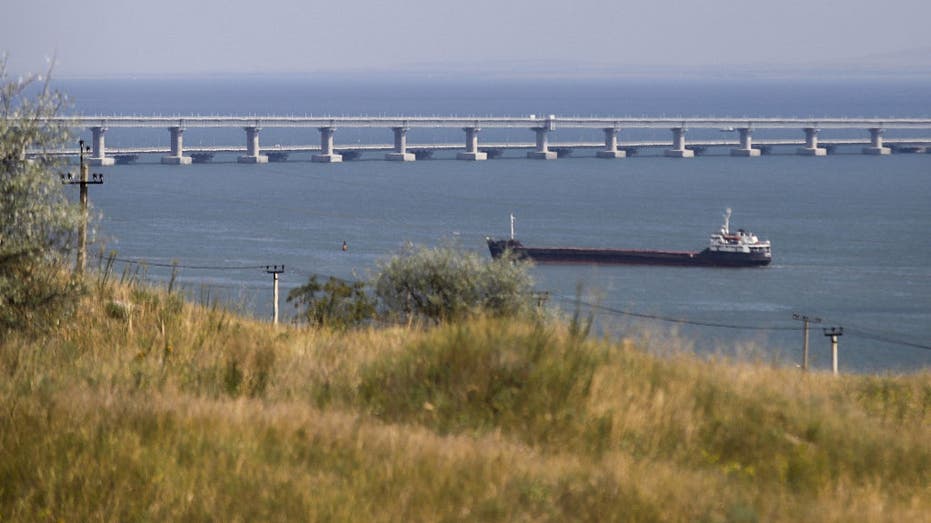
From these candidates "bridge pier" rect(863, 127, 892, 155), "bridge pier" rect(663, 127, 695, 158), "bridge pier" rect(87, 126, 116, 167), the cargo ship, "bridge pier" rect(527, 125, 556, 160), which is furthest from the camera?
"bridge pier" rect(863, 127, 892, 155)

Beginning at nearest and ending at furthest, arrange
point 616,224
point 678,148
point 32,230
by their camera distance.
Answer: point 32,230 < point 616,224 < point 678,148

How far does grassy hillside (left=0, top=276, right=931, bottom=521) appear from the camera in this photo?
262 inches

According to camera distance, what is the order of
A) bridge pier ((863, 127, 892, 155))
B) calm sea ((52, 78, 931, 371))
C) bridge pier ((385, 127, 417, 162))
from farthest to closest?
1. bridge pier ((863, 127, 892, 155))
2. bridge pier ((385, 127, 417, 162))
3. calm sea ((52, 78, 931, 371))

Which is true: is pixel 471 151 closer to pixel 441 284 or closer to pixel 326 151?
pixel 326 151

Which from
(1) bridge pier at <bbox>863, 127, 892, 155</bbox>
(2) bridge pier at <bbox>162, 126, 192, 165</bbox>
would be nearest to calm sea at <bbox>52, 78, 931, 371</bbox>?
(2) bridge pier at <bbox>162, 126, 192, 165</bbox>

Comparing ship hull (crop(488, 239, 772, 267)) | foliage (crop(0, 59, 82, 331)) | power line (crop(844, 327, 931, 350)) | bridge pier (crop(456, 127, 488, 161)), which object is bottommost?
power line (crop(844, 327, 931, 350))

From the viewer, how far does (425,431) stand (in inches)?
308

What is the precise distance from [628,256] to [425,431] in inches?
2545

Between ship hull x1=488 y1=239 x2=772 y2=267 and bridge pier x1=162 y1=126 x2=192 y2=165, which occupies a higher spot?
bridge pier x1=162 y1=126 x2=192 y2=165

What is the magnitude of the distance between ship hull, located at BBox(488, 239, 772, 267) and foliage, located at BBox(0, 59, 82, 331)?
197 feet

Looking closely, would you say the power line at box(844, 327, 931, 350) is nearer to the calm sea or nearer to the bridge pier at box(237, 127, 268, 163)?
the calm sea

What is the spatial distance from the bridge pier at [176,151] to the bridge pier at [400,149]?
18.7 metres

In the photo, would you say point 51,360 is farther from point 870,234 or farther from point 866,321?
point 870,234

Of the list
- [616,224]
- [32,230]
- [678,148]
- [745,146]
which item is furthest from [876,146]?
[32,230]
